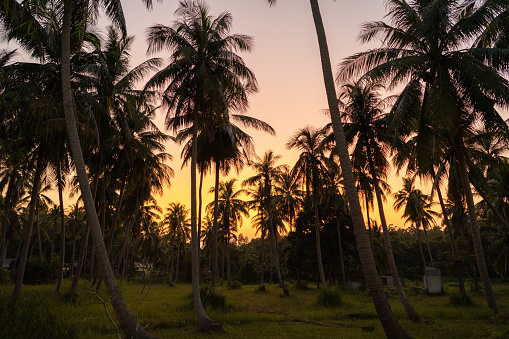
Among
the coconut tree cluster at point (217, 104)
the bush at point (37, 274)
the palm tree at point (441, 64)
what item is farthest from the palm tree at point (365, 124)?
the bush at point (37, 274)

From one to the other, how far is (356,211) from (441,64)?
279 inches

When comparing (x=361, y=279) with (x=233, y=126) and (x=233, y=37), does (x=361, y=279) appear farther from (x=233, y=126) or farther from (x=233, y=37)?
(x=233, y=37)

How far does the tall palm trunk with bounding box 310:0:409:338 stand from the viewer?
307 inches

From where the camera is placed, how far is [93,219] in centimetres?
884

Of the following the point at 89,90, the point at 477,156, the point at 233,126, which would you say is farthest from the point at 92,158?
the point at 477,156

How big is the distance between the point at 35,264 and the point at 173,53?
997 inches

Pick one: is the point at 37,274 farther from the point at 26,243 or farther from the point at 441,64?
the point at 441,64

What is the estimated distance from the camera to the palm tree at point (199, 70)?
43.1 ft

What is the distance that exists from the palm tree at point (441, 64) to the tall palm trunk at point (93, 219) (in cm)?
846

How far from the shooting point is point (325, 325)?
12.4m

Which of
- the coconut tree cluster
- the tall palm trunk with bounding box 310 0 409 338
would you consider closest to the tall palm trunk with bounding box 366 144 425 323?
the coconut tree cluster

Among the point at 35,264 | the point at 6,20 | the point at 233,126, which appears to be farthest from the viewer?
the point at 35,264

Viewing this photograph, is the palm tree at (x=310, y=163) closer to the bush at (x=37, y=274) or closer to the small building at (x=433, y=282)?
the small building at (x=433, y=282)

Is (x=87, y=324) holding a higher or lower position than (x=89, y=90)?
lower
